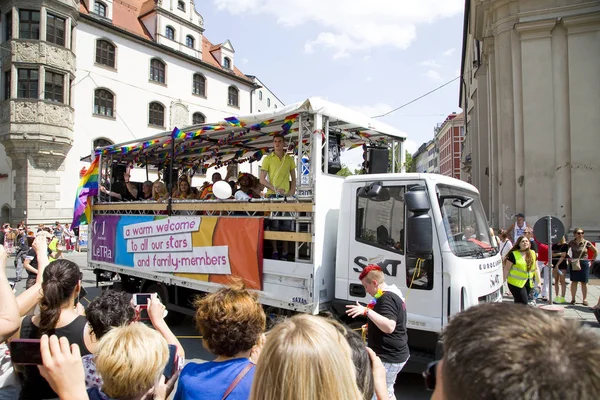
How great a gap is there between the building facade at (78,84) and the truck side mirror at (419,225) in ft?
80.0

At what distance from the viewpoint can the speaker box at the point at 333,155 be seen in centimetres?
562

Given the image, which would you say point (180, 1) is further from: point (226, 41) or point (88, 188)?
point (88, 188)

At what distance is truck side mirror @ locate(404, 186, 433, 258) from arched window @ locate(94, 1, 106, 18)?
29961 mm

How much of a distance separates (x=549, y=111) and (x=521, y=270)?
8.19 m

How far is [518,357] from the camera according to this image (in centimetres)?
82

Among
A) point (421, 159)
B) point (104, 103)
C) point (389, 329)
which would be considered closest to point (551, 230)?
point (389, 329)

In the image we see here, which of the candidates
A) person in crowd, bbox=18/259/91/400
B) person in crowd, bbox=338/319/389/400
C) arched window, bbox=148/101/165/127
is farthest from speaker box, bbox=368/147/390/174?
arched window, bbox=148/101/165/127

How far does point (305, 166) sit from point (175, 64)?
2937cm

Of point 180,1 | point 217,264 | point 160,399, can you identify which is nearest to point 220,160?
point 217,264

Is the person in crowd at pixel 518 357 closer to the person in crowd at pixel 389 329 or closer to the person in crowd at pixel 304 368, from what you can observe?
the person in crowd at pixel 304 368

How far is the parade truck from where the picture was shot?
180 inches

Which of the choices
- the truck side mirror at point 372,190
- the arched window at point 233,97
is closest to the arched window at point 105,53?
the arched window at point 233,97

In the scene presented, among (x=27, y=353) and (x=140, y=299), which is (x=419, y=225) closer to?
(x=140, y=299)

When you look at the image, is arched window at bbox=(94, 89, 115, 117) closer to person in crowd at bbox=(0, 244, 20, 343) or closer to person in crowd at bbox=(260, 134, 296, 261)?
person in crowd at bbox=(260, 134, 296, 261)
